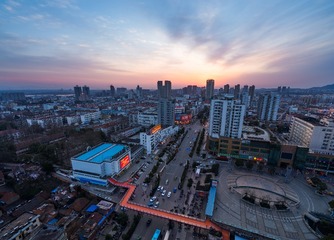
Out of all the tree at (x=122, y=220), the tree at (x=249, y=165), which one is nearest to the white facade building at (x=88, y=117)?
the tree at (x=122, y=220)

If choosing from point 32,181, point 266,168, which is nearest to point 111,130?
point 32,181

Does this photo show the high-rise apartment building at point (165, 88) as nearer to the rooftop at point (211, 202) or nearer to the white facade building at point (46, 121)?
the white facade building at point (46, 121)

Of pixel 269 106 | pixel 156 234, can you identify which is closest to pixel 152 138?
pixel 156 234

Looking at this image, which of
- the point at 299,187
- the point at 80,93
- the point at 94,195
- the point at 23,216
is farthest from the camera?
the point at 80,93

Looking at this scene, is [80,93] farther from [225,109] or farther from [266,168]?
[266,168]

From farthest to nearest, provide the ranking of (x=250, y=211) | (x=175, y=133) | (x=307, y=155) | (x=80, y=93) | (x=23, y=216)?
(x=80, y=93), (x=175, y=133), (x=307, y=155), (x=250, y=211), (x=23, y=216)

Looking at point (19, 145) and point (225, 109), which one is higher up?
point (225, 109)

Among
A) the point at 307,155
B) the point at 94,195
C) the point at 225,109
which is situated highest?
the point at 225,109
